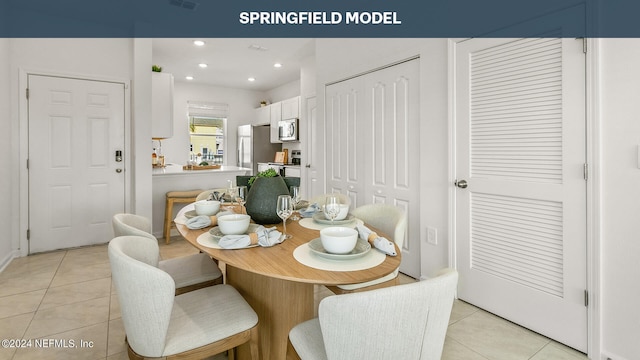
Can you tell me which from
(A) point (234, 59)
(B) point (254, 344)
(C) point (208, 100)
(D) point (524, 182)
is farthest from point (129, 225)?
(C) point (208, 100)

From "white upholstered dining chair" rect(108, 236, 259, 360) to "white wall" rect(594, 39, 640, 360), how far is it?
1877 millimetres

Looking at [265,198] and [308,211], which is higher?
[265,198]

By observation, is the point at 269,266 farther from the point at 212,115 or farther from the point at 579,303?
the point at 212,115

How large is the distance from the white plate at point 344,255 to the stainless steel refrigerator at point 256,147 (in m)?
5.65

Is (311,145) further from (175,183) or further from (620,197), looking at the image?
(620,197)

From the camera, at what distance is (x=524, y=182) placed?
2.17 meters

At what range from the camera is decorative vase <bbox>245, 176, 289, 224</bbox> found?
5.82 feet

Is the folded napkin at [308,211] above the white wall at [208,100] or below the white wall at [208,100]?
below

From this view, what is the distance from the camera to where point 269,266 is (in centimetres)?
121

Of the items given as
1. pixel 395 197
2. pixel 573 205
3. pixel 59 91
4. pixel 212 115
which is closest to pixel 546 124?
pixel 573 205

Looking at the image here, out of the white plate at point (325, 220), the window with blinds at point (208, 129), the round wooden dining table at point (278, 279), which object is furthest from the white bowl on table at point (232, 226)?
the window with blinds at point (208, 129)

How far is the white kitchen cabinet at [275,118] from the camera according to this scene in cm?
659
